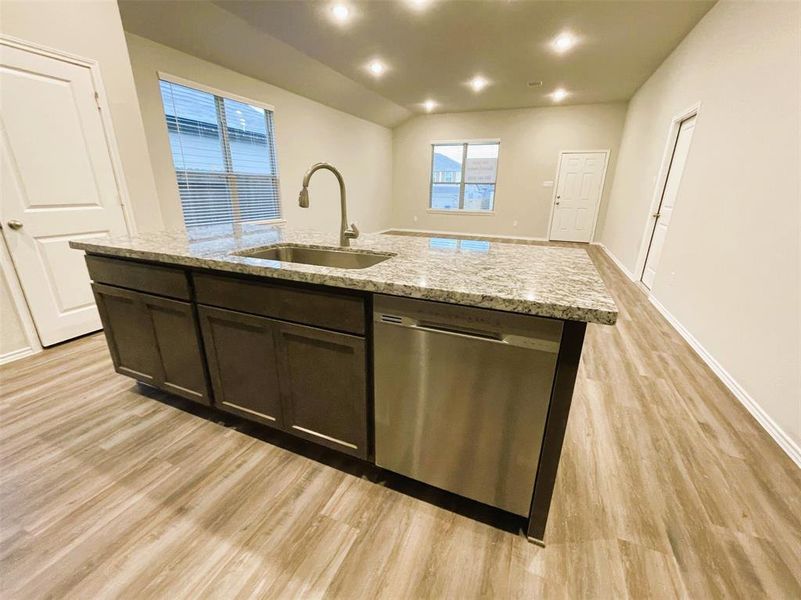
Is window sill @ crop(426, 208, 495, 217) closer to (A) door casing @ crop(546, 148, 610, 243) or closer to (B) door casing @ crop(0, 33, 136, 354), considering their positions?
(A) door casing @ crop(546, 148, 610, 243)

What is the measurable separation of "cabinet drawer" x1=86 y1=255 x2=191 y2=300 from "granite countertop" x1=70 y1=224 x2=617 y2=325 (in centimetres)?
5

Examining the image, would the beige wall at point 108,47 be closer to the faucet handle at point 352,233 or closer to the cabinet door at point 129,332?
the cabinet door at point 129,332

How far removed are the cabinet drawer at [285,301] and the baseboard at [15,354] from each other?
2.04m

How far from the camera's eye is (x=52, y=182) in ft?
7.71

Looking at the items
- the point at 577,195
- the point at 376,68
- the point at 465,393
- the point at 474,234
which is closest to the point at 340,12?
the point at 376,68

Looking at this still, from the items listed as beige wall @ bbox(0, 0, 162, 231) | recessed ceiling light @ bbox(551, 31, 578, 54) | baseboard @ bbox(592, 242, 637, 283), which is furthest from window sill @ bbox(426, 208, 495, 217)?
beige wall @ bbox(0, 0, 162, 231)

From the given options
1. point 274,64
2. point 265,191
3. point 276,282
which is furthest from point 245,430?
point 274,64

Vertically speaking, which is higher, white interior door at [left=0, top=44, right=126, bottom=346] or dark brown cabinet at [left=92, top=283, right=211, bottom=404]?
white interior door at [left=0, top=44, right=126, bottom=346]

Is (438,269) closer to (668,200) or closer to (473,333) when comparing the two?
(473,333)

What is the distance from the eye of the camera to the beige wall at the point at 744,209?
1.77 m

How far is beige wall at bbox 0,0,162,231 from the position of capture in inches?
83.0

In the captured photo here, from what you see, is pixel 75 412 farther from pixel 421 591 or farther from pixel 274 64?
pixel 274 64

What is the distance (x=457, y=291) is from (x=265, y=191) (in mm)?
4806

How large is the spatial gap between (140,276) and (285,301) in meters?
0.85
